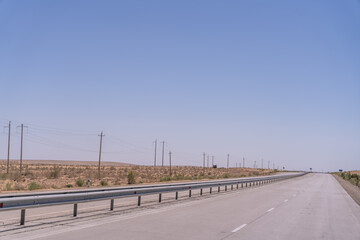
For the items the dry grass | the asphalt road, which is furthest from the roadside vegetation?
the asphalt road

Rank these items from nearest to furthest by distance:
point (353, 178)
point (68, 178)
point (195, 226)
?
1. point (195, 226)
2. point (68, 178)
3. point (353, 178)

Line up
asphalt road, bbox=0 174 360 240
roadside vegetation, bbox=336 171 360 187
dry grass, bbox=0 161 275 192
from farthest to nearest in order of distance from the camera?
roadside vegetation, bbox=336 171 360 187 → dry grass, bbox=0 161 275 192 → asphalt road, bbox=0 174 360 240

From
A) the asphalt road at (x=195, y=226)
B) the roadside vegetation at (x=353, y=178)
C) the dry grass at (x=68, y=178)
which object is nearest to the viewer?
the asphalt road at (x=195, y=226)

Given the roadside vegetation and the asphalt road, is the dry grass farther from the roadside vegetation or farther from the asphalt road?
the roadside vegetation

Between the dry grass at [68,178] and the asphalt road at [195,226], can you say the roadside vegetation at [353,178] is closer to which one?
the dry grass at [68,178]

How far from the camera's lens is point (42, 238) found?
32.3 ft

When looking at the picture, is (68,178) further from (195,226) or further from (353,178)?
(353,178)

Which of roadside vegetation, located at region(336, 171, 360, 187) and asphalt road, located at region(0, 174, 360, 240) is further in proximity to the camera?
roadside vegetation, located at region(336, 171, 360, 187)

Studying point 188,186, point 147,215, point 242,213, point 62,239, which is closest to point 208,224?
point 147,215

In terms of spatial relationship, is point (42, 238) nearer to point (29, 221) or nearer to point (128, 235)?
point (128, 235)

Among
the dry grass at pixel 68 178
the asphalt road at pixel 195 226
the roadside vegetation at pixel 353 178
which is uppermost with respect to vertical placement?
the asphalt road at pixel 195 226

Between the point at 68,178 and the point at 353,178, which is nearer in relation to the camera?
the point at 68,178

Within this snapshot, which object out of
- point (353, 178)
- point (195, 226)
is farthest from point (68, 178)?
point (353, 178)

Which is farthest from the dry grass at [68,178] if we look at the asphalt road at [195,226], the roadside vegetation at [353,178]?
the roadside vegetation at [353,178]
